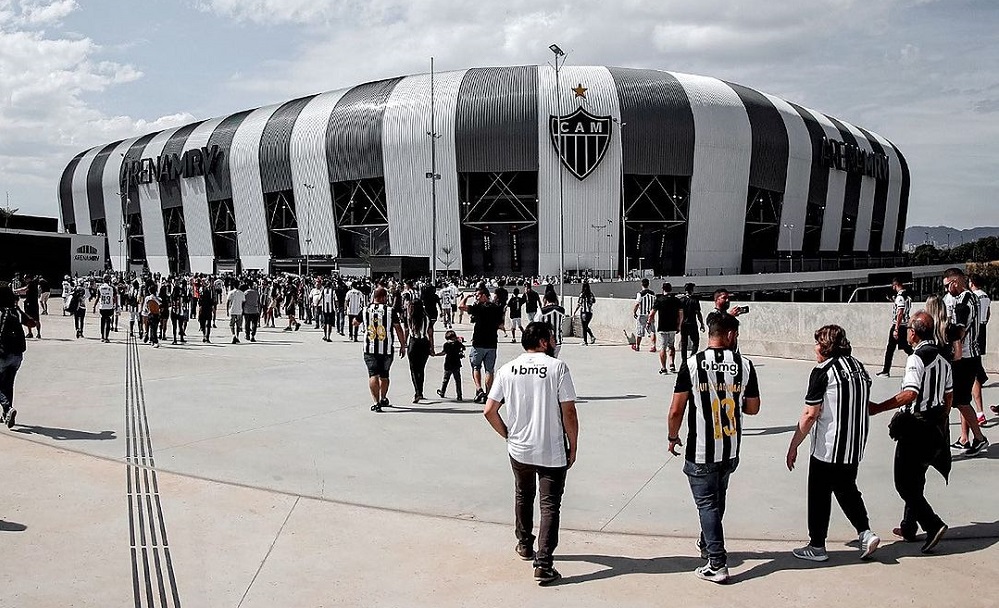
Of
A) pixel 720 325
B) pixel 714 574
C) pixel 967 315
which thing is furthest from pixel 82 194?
pixel 714 574

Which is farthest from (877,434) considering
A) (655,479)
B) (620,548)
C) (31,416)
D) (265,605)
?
(31,416)

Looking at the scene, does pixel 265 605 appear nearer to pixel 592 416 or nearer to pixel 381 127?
pixel 592 416

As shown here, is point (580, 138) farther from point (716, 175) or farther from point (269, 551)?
point (269, 551)

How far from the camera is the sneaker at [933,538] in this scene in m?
5.09

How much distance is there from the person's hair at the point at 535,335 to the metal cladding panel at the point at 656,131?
51.1m

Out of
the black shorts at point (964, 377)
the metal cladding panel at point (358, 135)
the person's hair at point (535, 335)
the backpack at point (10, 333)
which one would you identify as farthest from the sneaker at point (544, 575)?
the metal cladding panel at point (358, 135)

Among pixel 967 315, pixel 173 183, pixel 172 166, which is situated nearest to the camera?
pixel 967 315

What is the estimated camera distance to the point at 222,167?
67000 millimetres

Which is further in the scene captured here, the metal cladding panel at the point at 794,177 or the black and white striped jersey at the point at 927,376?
the metal cladding panel at the point at 794,177

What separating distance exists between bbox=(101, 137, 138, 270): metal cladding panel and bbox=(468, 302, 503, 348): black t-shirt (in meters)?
76.7

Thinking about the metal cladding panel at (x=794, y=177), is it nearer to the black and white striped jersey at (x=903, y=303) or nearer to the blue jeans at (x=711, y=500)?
the black and white striped jersey at (x=903, y=303)

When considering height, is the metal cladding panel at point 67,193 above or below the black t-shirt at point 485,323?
above

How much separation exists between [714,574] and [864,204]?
260 ft

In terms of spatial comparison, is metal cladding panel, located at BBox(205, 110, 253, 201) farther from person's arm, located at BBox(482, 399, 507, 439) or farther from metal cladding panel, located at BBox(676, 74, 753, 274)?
person's arm, located at BBox(482, 399, 507, 439)
